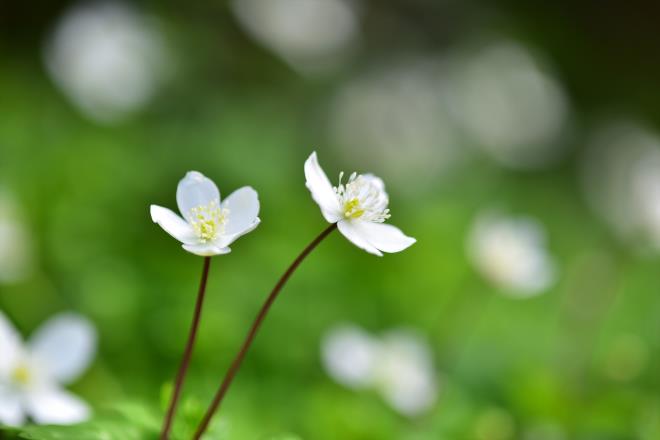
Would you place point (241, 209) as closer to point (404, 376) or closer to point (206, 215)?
point (206, 215)

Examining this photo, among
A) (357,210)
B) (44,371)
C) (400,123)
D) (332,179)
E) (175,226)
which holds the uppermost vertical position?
(400,123)

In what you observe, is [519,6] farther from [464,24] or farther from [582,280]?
[582,280]

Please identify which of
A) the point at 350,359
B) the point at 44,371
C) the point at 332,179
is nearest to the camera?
the point at 44,371

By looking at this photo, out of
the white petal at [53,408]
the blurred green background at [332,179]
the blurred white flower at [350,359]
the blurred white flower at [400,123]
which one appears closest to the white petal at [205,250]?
the blurred green background at [332,179]

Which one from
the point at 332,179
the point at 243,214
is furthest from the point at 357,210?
the point at 332,179

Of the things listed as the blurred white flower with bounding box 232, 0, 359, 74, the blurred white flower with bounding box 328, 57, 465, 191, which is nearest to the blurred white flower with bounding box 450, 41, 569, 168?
the blurred white flower with bounding box 328, 57, 465, 191

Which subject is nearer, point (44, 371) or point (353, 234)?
point (353, 234)

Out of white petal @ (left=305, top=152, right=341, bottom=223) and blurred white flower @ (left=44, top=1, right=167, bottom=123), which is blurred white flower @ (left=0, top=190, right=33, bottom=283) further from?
white petal @ (left=305, top=152, right=341, bottom=223)
